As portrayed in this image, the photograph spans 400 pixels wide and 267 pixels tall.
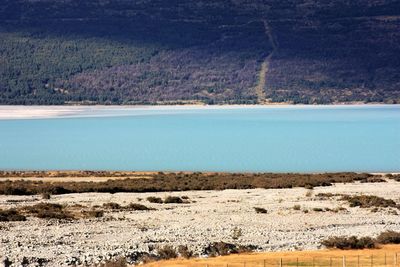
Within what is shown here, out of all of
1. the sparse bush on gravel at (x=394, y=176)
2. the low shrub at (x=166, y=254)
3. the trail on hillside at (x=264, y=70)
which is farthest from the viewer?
the trail on hillside at (x=264, y=70)

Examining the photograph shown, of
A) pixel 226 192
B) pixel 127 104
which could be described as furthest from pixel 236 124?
pixel 226 192

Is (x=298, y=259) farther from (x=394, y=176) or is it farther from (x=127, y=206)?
(x=394, y=176)

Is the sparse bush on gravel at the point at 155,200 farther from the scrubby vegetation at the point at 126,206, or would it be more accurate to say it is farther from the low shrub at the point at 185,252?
the low shrub at the point at 185,252

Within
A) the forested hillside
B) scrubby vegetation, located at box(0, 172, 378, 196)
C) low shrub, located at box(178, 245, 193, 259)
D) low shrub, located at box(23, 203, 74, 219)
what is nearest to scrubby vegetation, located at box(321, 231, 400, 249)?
low shrub, located at box(178, 245, 193, 259)

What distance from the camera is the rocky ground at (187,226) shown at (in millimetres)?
23375

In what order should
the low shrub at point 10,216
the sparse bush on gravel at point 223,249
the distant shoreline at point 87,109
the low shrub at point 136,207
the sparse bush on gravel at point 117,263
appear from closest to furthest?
the sparse bush on gravel at point 117,263, the sparse bush on gravel at point 223,249, the low shrub at point 10,216, the low shrub at point 136,207, the distant shoreline at point 87,109

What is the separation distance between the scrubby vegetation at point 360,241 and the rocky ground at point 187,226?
43 cm

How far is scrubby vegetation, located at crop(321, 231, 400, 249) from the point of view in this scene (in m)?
25.0

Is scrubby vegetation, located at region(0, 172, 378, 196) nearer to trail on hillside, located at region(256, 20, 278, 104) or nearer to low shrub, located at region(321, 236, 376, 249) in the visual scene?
low shrub, located at region(321, 236, 376, 249)

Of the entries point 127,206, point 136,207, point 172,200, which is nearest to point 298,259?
point 136,207

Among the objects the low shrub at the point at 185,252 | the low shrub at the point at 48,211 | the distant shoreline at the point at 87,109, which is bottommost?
the low shrub at the point at 185,252

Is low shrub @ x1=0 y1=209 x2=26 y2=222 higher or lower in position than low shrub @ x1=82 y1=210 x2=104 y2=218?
higher

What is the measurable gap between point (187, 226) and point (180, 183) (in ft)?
48.5

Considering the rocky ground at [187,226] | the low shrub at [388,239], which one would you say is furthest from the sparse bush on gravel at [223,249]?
the low shrub at [388,239]
